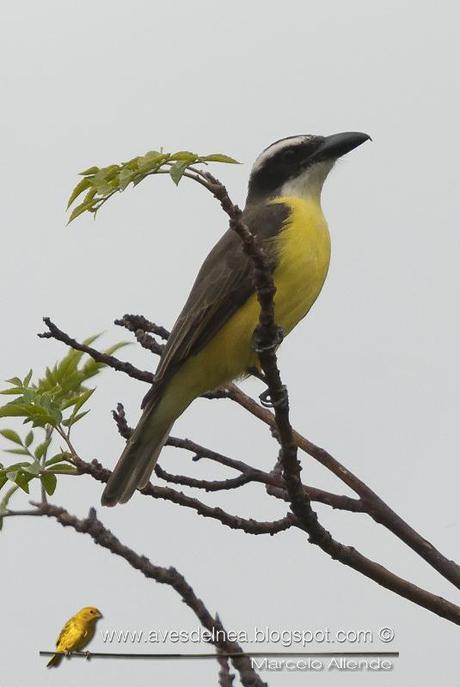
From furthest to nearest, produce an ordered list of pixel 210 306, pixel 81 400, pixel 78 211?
1. pixel 210 306
2. pixel 81 400
3. pixel 78 211

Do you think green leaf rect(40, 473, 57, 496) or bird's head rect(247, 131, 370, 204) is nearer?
green leaf rect(40, 473, 57, 496)

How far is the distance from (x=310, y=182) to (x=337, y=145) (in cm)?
30

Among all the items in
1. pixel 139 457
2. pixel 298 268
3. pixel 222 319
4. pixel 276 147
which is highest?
pixel 276 147

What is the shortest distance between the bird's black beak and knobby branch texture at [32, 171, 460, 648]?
2.05 meters

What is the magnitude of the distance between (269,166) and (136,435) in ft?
7.27

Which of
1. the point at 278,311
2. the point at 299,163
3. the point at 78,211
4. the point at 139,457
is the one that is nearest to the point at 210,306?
the point at 278,311

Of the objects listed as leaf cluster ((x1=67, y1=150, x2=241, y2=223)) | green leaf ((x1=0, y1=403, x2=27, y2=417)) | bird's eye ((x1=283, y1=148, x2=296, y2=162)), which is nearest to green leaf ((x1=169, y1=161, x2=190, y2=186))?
leaf cluster ((x1=67, y1=150, x2=241, y2=223))

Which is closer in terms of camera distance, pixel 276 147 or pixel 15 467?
pixel 15 467

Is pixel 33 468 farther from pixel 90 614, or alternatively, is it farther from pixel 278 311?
pixel 278 311

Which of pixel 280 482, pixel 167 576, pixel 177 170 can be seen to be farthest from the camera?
pixel 280 482

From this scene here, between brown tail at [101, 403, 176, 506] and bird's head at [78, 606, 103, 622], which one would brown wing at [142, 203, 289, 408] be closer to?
brown tail at [101, 403, 176, 506]

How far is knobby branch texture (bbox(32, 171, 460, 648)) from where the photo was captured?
4273 mm

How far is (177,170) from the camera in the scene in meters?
3.69

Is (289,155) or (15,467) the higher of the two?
(289,155)
